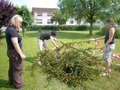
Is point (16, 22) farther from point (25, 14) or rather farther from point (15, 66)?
point (25, 14)

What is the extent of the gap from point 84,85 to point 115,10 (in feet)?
115

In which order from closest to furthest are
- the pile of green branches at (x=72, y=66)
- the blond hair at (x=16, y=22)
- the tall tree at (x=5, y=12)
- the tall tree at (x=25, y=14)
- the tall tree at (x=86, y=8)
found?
the pile of green branches at (x=72, y=66), the blond hair at (x=16, y=22), the tall tree at (x=5, y=12), the tall tree at (x=25, y=14), the tall tree at (x=86, y=8)

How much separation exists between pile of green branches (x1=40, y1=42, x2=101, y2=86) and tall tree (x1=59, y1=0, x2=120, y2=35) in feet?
108

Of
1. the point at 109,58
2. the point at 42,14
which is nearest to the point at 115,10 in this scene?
the point at 109,58

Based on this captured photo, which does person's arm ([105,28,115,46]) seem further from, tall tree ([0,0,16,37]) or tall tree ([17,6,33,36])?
tall tree ([17,6,33,36])

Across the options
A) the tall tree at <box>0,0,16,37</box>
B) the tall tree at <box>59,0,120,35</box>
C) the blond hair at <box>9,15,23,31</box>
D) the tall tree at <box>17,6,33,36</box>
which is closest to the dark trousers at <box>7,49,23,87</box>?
the blond hair at <box>9,15,23,31</box>

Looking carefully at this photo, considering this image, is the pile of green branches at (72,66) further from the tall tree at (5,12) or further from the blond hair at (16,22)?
the tall tree at (5,12)

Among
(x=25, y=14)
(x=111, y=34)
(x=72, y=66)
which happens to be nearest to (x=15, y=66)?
(x=72, y=66)

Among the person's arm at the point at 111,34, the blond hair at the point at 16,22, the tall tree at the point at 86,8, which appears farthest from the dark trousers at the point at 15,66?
the tall tree at the point at 86,8

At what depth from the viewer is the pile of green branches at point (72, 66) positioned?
252 inches

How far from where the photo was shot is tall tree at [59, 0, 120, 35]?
129ft

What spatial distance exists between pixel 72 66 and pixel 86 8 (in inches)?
1357

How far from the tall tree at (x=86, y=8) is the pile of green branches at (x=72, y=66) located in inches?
1294

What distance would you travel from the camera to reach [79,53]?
22.3 feet
